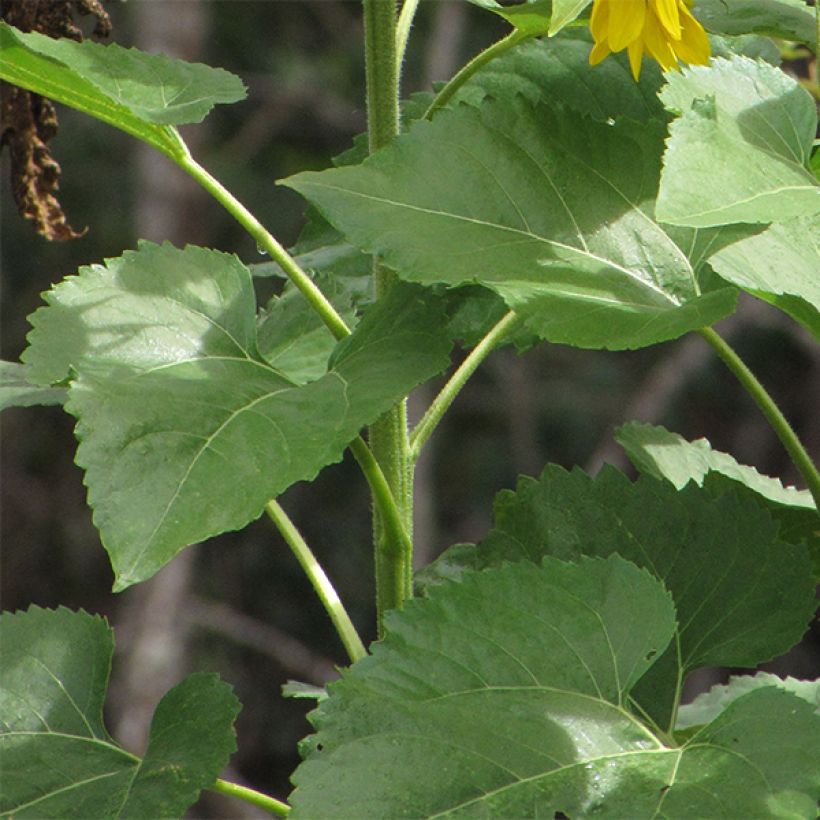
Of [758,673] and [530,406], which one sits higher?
[758,673]

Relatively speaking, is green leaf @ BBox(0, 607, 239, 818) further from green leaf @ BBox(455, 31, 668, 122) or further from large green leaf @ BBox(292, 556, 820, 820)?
green leaf @ BBox(455, 31, 668, 122)

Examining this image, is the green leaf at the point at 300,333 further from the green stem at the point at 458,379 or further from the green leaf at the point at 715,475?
the green leaf at the point at 715,475

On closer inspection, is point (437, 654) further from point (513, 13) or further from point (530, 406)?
point (530, 406)

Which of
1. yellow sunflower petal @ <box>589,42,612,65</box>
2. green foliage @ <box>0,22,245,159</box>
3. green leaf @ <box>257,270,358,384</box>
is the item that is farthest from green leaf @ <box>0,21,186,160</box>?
yellow sunflower petal @ <box>589,42,612,65</box>

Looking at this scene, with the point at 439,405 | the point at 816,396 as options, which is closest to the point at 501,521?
the point at 439,405

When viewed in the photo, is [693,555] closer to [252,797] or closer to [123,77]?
[252,797]

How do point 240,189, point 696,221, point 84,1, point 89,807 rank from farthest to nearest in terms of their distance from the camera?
point 240,189 < point 84,1 < point 89,807 < point 696,221

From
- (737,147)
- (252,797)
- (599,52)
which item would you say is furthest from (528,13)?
(252,797)
